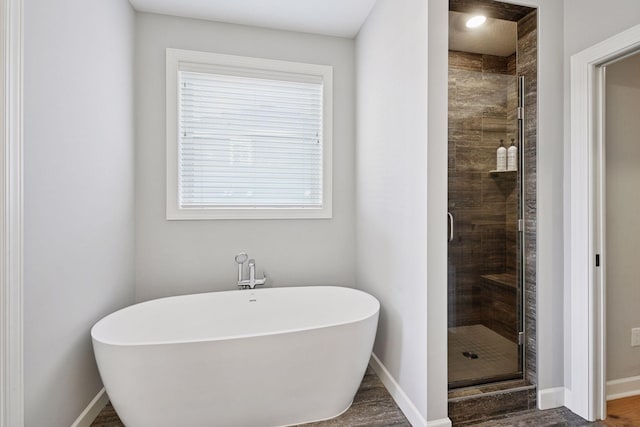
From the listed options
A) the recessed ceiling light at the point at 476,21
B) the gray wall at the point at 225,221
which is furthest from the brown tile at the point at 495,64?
the gray wall at the point at 225,221

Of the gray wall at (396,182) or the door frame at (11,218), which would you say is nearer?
the door frame at (11,218)

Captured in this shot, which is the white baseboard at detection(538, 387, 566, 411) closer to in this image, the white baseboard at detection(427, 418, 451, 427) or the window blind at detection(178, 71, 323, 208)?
the white baseboard at detection(427, 418, 451, 427)

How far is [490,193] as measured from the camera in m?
2.10

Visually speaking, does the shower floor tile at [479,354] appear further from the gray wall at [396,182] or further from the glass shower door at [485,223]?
the gray wall at [396,182]

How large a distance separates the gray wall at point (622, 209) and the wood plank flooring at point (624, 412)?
0.14 metres

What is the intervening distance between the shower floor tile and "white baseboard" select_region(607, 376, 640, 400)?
0.60 metres

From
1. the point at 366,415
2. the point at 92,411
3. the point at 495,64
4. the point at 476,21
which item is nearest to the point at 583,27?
the point at 495,64

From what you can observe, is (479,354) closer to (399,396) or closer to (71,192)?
(399,396)

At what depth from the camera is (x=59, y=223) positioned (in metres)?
1.55

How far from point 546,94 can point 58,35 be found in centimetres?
271

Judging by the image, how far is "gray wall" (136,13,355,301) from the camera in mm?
2498

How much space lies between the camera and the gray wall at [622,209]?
192cm

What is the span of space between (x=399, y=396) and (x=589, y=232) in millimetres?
1481

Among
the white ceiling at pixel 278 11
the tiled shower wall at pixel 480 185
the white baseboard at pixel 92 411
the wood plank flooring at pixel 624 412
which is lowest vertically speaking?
the wood plank flooring at pixel 624 412
